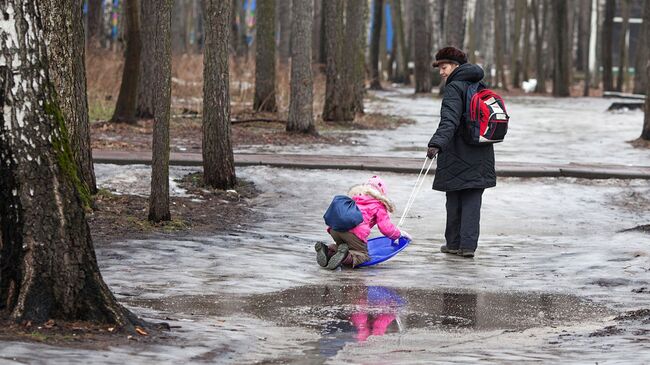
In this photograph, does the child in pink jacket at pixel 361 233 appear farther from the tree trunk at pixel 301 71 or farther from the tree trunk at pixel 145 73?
the tree trunk at pixel 145 73

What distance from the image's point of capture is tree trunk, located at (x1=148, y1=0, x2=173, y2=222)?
11562mm

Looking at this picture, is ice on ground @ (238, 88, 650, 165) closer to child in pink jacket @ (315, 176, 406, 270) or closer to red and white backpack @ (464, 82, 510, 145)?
red and white backpack @ (464, 82, 510, 145)

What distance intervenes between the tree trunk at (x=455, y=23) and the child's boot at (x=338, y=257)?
28354 millimetres

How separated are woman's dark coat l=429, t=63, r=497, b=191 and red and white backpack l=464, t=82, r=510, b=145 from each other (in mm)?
92

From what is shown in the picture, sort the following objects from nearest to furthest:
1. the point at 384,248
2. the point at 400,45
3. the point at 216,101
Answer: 1. the point at 384,248
2. the point at 216,101
3. the point at 400,45

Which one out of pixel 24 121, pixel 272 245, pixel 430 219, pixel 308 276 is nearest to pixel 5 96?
pixel 24 121

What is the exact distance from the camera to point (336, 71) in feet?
81.0

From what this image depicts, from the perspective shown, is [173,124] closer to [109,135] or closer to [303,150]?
[109,135]

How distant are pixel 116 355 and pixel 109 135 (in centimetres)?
1409

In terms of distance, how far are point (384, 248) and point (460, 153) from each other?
119cm

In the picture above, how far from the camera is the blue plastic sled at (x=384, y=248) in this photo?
10.8 metres

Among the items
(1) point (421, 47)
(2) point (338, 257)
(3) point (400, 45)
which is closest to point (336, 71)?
(2) point (338, 257)

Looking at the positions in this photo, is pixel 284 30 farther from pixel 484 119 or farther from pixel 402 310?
pixel 402 310

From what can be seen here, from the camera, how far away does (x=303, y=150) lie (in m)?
19.4
